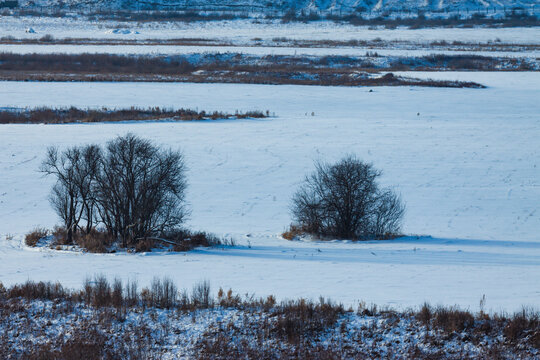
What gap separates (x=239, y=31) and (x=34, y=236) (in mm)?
78723

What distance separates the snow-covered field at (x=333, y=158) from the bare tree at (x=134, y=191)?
1137 mm

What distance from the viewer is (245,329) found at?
310 inches

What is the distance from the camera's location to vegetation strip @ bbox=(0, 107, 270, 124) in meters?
29.8

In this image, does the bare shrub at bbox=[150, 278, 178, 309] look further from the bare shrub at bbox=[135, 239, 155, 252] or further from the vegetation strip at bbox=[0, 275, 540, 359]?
the bare shrub at bbox=[135, 239, 155, 252]

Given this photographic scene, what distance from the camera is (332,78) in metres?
48.0

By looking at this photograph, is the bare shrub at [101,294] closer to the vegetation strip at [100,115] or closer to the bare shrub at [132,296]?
the bare shrub at [132,296]

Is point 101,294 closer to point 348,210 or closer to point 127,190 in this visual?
point 127,190

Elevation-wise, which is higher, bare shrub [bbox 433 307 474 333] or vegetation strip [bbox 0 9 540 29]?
vegetation strip [bbox 0 9 540 29]

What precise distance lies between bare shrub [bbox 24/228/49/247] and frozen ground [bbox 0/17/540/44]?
64.5m

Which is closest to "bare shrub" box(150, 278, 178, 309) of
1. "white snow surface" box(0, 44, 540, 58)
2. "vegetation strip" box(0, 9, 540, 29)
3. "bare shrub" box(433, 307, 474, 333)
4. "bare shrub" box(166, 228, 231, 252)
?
"bare shrub" box(433, 307, 474, 333)

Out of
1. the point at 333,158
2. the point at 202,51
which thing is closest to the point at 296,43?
the point at 202,51

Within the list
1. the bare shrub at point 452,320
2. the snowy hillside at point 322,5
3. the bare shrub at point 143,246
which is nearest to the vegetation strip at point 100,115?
the bare shrub at point 143,246

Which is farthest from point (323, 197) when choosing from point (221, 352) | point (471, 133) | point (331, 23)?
point (331, 23)

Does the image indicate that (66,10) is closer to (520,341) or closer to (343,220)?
(343,220)
